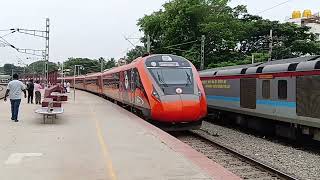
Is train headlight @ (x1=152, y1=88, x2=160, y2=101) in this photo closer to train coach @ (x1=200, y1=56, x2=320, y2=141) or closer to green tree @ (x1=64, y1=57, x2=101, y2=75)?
train coach @ (x1=200, y1=56, x2=320, y2=141)

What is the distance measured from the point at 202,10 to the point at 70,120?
41243 mm

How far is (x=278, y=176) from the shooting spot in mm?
10336

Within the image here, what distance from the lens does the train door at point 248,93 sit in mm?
19047

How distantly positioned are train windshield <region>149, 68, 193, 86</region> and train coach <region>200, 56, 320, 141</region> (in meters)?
2.71

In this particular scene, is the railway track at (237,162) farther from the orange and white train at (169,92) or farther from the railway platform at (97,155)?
the railway platform at (97,155)

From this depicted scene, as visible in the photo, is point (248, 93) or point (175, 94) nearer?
point (175, 94)

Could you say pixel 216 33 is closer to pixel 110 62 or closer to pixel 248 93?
pixel 248 93

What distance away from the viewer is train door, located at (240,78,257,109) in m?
19.0

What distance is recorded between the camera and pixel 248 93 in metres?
19.6

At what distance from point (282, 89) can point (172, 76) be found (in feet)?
13.1

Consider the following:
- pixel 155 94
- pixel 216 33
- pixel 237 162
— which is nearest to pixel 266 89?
pixel 155 94

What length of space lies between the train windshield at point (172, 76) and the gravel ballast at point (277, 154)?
93.6 inches

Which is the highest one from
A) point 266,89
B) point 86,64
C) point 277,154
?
point 86,64

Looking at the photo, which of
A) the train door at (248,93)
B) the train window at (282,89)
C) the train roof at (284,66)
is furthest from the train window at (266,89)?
the train window at (282,89)
